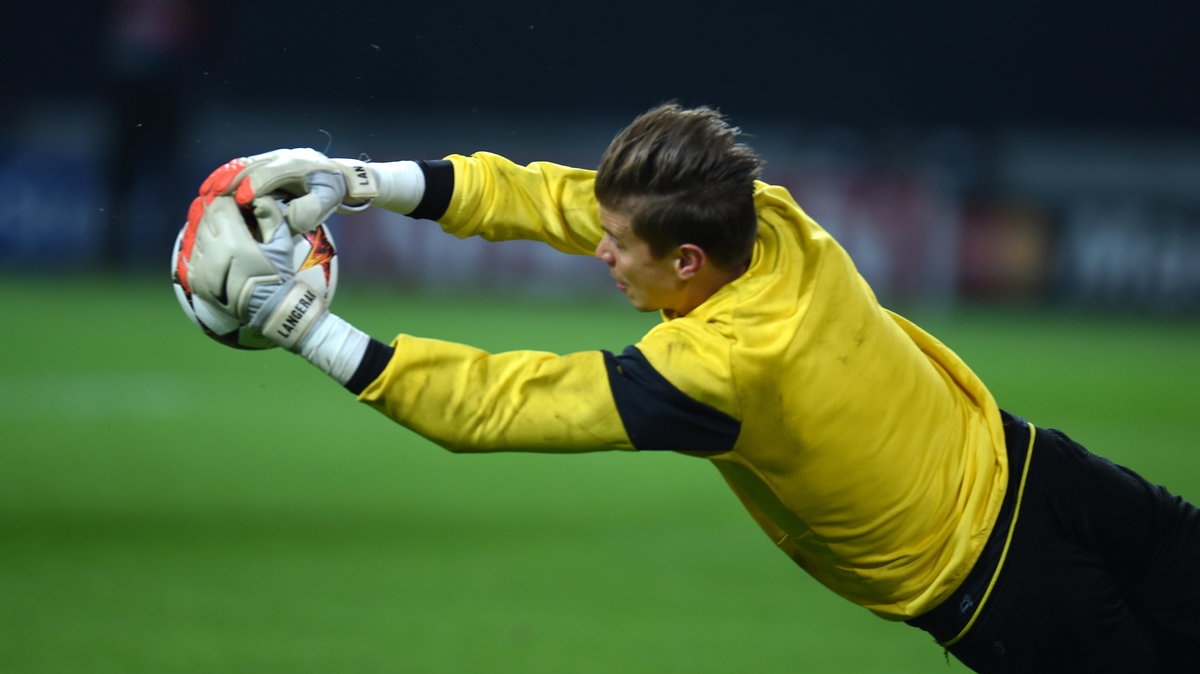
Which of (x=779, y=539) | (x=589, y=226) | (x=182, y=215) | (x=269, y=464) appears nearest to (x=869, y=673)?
(x=779, y=539)

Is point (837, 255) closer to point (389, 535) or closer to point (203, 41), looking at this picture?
point (389, 535)

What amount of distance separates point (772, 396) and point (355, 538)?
11.5 ft

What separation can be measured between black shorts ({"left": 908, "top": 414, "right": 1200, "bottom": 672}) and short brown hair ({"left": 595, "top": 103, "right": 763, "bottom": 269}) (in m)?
1.00

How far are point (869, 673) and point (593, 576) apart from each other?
4.70ft

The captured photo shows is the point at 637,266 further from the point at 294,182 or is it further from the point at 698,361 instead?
the point at 294,182

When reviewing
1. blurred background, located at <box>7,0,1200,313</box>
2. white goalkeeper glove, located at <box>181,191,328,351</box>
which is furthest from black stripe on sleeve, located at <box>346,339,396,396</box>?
blurred background, located at <box>7,0,1200,313</box>

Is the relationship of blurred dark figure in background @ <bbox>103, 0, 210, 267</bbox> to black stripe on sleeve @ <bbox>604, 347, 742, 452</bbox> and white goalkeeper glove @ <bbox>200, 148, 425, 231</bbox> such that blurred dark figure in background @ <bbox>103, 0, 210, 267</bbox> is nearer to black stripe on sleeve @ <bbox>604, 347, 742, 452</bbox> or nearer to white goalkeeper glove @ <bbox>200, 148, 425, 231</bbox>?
white goalkeeper glove @ <bbox>200, 148, 425, 231</bbox>

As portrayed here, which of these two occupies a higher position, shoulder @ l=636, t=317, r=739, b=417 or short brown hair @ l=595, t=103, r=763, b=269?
short brown hair @ l=595, t=103, r=763, b=269

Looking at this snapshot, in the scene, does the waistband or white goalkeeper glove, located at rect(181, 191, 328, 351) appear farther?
the waistband

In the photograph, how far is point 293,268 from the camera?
296 cm

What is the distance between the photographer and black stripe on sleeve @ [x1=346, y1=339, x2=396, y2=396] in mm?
2801

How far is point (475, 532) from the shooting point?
→ 20.6 feet

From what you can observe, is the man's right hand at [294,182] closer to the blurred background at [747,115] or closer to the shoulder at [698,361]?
the shoulder at [698,361]

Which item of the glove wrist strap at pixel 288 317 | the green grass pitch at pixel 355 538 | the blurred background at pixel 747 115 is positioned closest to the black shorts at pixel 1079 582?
the green grass pitch at pixel 355 538
